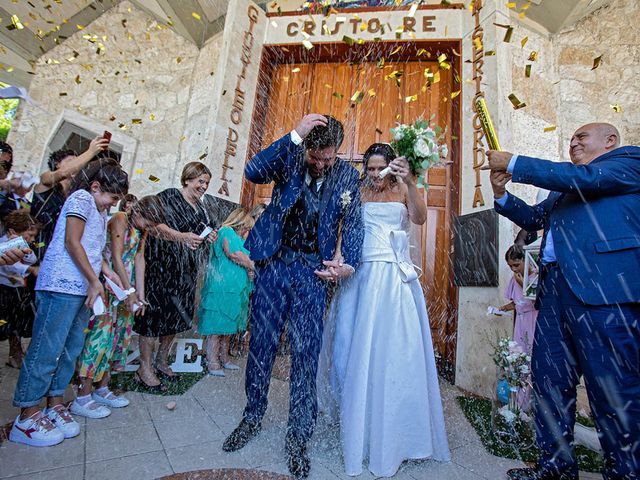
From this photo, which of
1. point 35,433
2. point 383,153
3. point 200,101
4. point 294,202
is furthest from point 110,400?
point 200,101

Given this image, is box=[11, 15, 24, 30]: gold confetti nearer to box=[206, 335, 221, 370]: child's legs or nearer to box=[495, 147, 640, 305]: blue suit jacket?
box=[206, 335, 221, 370]: child's legs

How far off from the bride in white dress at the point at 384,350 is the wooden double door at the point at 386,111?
7.36 ft

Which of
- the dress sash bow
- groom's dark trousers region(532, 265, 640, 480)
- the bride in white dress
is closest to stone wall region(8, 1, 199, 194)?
the bride in white dress

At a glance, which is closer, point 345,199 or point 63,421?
point 63,421

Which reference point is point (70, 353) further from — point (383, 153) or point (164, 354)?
point (383, 153)

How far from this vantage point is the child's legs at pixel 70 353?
95.2 inches

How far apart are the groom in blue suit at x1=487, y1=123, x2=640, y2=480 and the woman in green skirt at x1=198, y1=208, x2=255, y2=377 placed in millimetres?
2897

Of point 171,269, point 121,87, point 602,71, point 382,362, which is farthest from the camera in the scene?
point 121,87

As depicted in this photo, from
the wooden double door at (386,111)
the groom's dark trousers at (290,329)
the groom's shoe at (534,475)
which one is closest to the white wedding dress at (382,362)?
the groom's dark trousers at (290,329)

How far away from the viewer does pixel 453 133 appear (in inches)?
199

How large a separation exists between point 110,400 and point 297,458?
67.0 inches

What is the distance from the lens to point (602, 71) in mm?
4848

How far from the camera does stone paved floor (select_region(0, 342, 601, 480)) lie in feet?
6.15

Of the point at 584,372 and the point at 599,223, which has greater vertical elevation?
the point at 599,223
